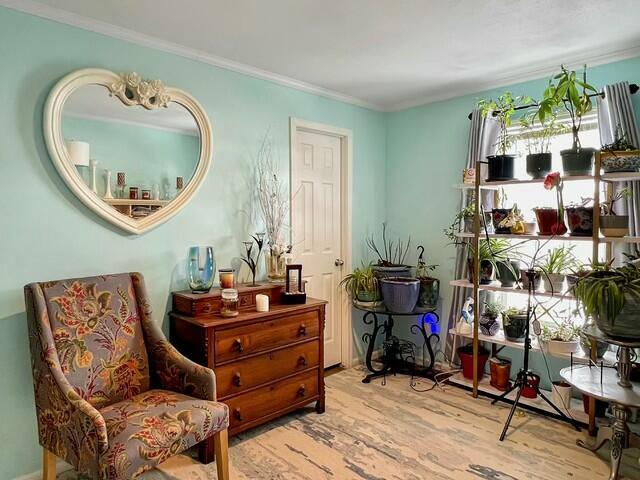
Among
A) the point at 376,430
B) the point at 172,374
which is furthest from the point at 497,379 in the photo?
the point at 172,374

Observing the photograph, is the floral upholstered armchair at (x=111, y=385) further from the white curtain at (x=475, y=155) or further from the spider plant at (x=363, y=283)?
the white curtain at (x=475, y=155)

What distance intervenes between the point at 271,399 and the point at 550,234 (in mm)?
2115

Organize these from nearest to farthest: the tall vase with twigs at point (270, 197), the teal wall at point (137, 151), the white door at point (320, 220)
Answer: the teal wall at point (137, 151), the tall vase with twigs at point (270, 197), the white door at point (320, 220)

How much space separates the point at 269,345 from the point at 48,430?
3.95 ft

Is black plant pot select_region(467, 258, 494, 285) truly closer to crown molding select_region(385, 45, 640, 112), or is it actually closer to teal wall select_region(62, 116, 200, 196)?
crown molding select_region(385, 45, 640, 112)

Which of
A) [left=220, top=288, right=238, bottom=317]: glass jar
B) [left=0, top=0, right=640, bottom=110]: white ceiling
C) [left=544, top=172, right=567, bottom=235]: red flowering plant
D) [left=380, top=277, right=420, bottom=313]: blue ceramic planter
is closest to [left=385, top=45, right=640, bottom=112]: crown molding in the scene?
[left=0, top=0, right=640, bottom=110]: white ceiling

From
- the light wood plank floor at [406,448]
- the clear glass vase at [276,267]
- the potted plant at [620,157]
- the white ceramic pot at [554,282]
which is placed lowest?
the light wood plank floor at [406,448]

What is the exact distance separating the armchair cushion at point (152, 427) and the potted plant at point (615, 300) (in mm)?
1834

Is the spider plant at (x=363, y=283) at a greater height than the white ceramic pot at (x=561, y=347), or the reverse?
the spider plant at (x=363, y=283)

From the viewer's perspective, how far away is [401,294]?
3334 millimetres

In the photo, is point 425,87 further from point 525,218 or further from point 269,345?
point 269,345

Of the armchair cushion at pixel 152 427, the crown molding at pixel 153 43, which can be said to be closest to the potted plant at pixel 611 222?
the crown molding at pixel 153 43

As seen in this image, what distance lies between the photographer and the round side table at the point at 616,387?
6.40 feet

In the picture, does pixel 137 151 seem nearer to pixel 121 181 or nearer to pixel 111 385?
pixel 121 181
